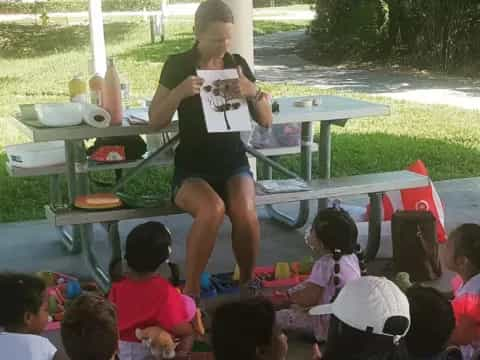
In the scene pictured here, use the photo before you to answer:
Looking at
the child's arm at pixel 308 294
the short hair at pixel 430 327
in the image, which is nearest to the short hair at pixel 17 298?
the short hair at pixel 430 327

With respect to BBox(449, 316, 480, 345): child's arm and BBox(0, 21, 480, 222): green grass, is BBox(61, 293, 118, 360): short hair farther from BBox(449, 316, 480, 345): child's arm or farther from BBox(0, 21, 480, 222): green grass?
BBox(0, 21, 480, 222): green grass

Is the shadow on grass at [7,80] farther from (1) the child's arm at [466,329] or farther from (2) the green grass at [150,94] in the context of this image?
(1) the child's arm at [466,329]

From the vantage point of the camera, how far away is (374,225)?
5.16 m

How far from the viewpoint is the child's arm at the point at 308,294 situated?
3740 mm

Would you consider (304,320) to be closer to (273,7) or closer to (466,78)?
(466,78)

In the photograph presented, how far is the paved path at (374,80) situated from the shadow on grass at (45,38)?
15.0 feet

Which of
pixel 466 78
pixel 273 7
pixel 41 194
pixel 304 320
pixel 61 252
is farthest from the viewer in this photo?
pixel 273 7

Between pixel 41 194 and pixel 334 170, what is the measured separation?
111 inches

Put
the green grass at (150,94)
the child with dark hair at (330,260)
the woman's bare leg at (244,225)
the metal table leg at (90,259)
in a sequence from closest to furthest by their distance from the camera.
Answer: the child with dark hair at (330,260) < the woman's bare leg at (244,225) < the metal table leg at (90,259) < the green grass at (150,94)

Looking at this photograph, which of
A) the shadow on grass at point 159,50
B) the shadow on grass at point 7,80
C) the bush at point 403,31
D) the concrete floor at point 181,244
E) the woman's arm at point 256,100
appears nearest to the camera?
the woman's arm at point 256,100

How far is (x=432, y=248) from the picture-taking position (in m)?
4.85

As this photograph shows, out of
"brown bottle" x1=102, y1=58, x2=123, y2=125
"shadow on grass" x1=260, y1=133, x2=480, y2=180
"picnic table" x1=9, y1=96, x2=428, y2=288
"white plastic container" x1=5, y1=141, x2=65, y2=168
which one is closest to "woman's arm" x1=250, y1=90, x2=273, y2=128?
"picnic table" x1=9, y1=96, x2=428, y2=288

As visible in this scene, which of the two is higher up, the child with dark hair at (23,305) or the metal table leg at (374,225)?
the child with dark hair at (23,305)

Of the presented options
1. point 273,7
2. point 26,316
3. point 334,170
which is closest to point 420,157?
point 334,170
